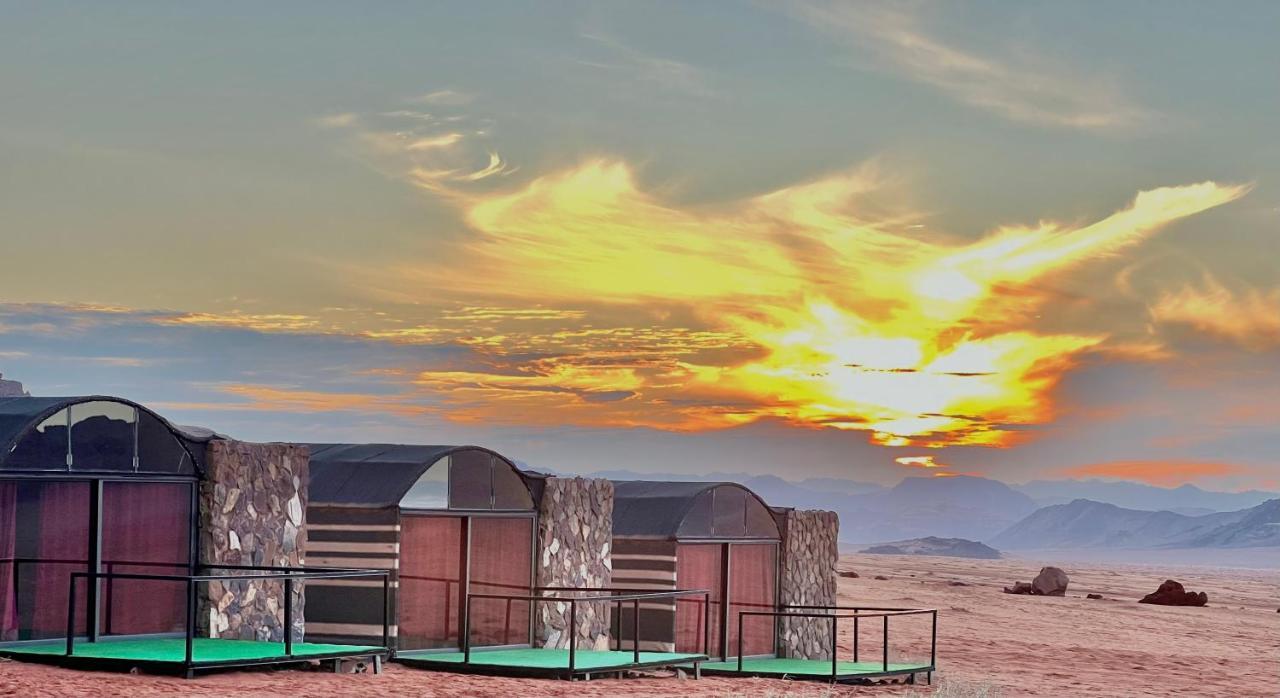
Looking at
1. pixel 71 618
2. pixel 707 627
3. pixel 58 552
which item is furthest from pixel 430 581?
pixel 71 618

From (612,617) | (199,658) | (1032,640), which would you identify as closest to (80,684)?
(199,658)

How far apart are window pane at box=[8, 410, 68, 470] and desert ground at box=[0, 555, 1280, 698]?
222 centimetres

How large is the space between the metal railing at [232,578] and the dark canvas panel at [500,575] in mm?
1912

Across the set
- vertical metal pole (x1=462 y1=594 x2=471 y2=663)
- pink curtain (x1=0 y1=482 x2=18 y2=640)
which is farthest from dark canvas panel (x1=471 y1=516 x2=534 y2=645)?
pink curtain (x1=0 y1=482 x2=18 y2=640)

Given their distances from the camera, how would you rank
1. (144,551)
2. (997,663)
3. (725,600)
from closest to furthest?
1. (144,551)
2. (725,600)
3. (997,663)

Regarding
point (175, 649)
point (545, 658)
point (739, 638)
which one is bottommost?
point (739, 638)

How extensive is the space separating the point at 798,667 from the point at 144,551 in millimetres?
10169

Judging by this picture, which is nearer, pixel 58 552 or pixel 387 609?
pixel 58 552

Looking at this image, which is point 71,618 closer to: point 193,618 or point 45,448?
point 193,618

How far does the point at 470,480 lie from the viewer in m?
22.6

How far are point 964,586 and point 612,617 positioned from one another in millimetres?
38080

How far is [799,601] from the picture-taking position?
27750 mm

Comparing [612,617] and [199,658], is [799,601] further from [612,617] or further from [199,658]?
[199,658]

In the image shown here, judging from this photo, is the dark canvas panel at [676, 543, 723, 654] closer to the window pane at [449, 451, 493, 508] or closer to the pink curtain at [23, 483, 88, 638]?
the window pane at [449, 451, 493, 508]
